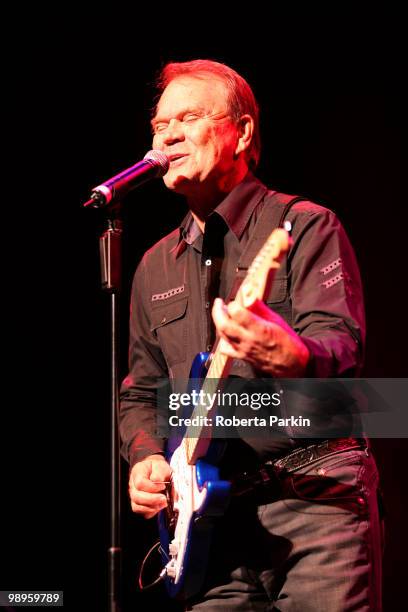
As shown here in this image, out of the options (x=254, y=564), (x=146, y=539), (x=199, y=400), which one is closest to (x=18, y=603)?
(x=146, y=539)

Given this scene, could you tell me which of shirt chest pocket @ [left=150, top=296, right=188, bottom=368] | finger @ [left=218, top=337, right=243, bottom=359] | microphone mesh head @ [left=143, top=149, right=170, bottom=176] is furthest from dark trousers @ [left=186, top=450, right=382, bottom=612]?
microphone mesh head @ [left=143, top=149, right=170, bottom=176]

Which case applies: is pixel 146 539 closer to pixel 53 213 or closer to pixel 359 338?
pixel 53 213

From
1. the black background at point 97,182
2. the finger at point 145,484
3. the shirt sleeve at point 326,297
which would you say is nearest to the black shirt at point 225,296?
the shirt sleeve at point 326,297

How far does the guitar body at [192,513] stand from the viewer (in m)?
1.82

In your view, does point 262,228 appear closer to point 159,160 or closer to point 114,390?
point 159,160

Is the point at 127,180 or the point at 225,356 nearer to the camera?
the point at 225,356

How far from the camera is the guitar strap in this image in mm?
2143

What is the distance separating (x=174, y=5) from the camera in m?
3.76

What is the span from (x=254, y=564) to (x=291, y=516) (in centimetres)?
21

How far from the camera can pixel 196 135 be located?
2.41 meters

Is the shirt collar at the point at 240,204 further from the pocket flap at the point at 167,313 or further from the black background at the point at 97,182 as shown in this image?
the black background at the point at 97,182

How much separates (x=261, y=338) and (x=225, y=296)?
837 mm

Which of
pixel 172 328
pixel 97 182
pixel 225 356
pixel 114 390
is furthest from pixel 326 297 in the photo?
pixel 97 182

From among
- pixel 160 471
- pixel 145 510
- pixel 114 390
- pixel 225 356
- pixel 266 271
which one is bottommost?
pixel 145 510
